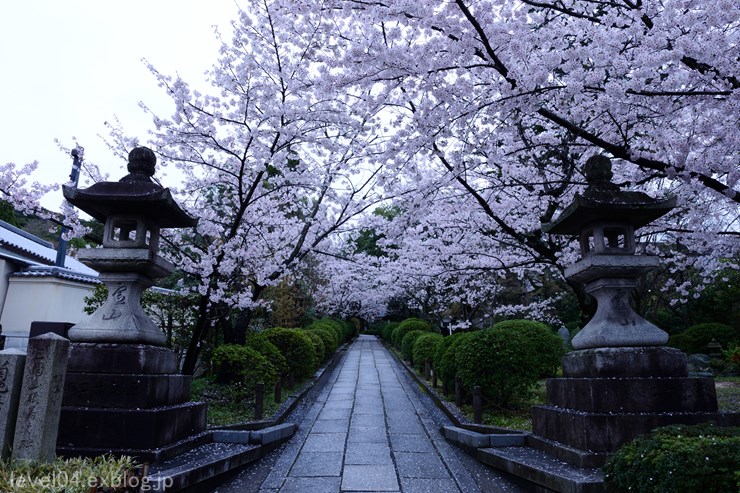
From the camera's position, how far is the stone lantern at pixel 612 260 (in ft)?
17.3

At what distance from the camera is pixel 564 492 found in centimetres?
441

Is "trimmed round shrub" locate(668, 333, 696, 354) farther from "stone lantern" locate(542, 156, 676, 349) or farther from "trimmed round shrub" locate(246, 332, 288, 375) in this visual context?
"trimmed round shrub" locate(246, 332, 288, 375)

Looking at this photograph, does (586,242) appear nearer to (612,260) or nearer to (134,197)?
(612,260)

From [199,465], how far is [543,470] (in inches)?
143

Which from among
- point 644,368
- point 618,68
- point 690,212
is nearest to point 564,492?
point 644,368

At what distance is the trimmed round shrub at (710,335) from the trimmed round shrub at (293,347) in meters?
14.6

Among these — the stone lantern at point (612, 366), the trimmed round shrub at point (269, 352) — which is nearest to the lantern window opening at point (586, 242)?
the stone lantern at point (612, 366)

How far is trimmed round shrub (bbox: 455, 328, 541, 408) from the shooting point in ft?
27.5

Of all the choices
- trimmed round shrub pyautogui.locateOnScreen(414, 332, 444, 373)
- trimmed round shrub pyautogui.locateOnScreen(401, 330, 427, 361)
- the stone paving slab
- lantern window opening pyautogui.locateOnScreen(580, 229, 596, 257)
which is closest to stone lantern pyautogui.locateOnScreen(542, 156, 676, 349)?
lantern window opening pyautogui.locateOnScreen(580, 229, 596, 257)

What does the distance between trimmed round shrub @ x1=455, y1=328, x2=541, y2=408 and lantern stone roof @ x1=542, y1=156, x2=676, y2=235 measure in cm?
327

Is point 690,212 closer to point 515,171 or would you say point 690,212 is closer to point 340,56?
point 515,171

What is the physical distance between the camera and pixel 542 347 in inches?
344

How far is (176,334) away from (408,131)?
788cm

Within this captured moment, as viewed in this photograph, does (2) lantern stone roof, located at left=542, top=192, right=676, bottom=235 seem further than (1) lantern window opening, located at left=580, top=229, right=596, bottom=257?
No
